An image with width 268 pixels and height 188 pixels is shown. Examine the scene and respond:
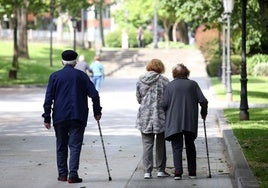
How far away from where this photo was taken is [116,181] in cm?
1148

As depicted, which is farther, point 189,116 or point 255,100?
point 255,100

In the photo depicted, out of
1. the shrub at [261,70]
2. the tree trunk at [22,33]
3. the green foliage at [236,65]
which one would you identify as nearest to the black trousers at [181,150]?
the shrub at [261,70]

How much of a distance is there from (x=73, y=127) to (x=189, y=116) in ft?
5.42

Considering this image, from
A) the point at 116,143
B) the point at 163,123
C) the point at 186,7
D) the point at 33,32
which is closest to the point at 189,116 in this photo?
the point at 163,123

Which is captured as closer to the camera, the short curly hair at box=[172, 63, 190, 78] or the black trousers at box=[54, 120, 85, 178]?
the black trousers at box=[54, 120, 85, 178]

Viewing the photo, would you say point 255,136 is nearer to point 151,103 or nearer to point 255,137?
point 255,137

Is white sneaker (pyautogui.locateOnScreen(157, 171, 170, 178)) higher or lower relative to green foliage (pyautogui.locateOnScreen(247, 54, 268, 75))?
lower

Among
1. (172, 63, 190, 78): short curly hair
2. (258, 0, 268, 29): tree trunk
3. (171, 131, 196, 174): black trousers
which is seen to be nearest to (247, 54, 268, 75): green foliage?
(258, 0, 268, 29): tree trunk

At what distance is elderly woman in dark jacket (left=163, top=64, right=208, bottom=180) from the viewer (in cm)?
1145

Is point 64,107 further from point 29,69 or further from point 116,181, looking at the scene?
point 29,69

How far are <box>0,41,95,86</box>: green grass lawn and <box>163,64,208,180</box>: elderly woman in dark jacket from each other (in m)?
31.1

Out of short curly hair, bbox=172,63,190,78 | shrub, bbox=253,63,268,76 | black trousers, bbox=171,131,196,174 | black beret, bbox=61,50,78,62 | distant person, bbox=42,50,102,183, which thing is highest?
black beret, bbox=61,50,78,62

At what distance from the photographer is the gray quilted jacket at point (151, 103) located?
1167 cm

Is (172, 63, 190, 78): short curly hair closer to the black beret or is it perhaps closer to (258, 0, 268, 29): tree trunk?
the black beret
